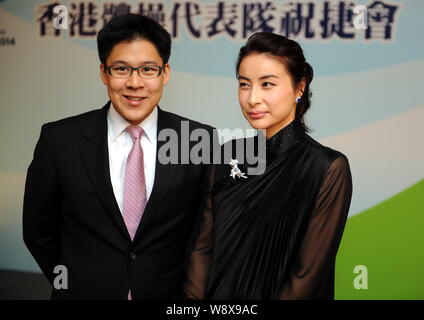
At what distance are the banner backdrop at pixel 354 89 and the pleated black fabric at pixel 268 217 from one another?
1.44 meters

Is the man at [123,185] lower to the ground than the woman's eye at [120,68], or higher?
lower

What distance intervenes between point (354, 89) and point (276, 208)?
65.9 inches

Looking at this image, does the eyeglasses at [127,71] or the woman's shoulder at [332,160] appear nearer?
the woman's shoulder at [332,160]

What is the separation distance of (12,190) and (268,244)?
8.00 feet

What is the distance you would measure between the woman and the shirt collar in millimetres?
348

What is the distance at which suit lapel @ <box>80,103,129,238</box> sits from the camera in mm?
2047

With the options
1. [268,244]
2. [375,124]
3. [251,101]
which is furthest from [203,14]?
[268,244]

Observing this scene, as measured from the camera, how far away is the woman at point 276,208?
1855 millimetres

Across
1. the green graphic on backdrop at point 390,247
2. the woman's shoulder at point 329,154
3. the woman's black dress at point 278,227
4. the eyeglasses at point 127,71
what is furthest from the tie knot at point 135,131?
the green graphic on backdrop at point 390,247

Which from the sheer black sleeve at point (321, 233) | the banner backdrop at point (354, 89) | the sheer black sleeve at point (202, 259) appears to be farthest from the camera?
the banner backdrop at point (354, 89)

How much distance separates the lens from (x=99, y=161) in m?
2.10

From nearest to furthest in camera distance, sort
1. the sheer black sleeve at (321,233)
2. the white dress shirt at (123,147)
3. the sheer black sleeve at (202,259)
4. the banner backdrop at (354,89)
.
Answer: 1. the sheer black sleeve at (321,233)
2. the sheer black sleeve at (202,259)
3. the white dress shirt at (123,147)
4. the banner backdrop at (354,89)

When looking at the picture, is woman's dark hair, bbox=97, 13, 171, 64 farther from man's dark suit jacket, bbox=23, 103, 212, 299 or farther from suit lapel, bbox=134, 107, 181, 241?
suit lapel, bbox=134, 107, 181, 241

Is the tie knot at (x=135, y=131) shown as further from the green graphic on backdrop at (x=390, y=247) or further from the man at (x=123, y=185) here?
the green graphic on backdrop at (x=390, y=247)
